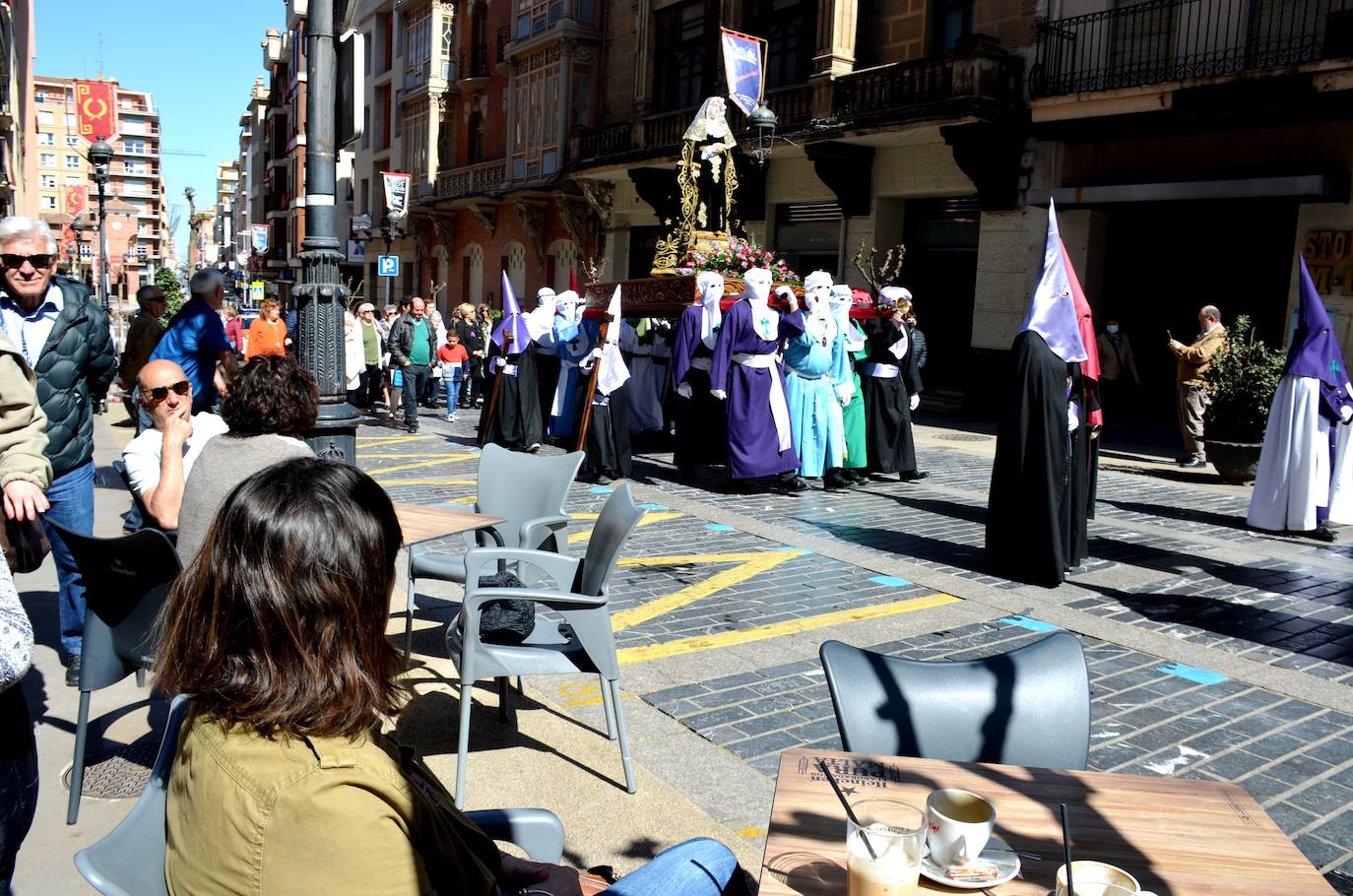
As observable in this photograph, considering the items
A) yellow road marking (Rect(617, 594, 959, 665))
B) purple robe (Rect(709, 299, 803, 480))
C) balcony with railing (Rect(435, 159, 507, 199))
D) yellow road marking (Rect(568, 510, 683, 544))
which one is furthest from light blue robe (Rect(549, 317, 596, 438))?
balcony with railing (Rect(435, 159, 507, 199))

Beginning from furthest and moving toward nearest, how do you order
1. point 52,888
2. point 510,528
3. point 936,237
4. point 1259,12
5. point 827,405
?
1. point 936,237
2. point 1259,12
3. point 827,405
4. point 510,528
5. point 52,888

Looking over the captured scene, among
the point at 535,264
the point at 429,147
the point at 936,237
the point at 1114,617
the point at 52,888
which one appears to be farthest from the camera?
the point at 429,147

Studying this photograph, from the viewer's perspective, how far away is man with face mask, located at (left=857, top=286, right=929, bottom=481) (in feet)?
35.8

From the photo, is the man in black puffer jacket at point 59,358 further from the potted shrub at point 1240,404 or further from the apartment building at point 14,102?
the apartment building at point 14,102

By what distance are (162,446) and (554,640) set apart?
167 cm

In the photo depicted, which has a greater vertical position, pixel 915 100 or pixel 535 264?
pixel 915 100

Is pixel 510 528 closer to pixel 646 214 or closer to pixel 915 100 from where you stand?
pixel 915 100

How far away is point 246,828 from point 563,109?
26605 millimetres

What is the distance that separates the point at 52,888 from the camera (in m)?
3.12

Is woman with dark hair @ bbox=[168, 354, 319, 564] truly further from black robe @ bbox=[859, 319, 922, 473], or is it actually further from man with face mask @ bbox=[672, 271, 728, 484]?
black robe @ bbox=[859, 319, 922, 473]

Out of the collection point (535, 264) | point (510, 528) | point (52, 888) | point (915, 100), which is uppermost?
point (915, 100)

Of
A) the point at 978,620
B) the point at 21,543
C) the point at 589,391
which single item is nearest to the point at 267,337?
the point at 589,391

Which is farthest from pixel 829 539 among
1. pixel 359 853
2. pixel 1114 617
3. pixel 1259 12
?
pixel 1259 12

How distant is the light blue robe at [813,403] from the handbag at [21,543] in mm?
7335
